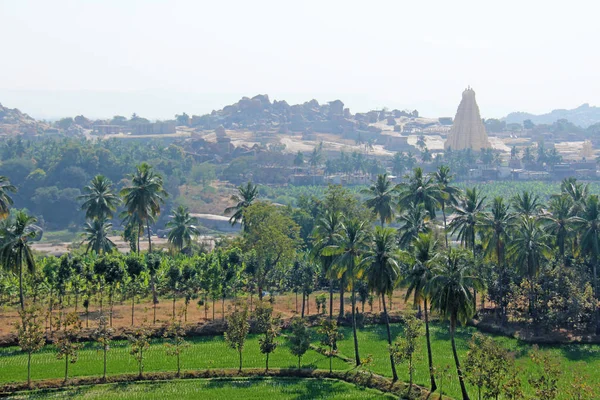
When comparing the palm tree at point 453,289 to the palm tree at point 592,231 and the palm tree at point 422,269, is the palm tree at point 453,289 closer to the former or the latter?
the palm tree at point 422,269

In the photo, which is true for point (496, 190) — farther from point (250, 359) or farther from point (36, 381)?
point (36, 381)

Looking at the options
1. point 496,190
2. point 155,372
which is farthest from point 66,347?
point 496,190

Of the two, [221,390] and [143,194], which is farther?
[143,194]

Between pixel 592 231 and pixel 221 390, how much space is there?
119 feet

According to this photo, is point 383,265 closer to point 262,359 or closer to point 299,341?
point 299,341

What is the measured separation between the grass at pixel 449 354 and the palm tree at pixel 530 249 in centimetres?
501

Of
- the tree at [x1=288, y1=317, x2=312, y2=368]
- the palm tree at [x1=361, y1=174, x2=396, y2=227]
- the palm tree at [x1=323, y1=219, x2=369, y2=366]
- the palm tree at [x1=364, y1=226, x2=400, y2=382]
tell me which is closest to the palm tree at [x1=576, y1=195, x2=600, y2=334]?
the palm tree at [x1=323, y1=219, x2=369, y2=366]

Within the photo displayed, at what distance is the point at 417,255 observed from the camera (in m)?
47.9

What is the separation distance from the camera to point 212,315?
224ft

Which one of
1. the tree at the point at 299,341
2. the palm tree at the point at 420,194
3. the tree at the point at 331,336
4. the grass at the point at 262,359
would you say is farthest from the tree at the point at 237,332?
the palm tree at the point at 420,194

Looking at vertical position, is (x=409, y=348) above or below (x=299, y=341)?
above

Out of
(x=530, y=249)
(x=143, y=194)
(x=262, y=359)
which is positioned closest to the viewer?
(x=262, y=359)

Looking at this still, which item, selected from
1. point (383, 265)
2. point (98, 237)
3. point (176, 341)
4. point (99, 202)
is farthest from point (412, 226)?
point (99, 202)

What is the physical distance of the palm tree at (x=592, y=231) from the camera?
207 feet
